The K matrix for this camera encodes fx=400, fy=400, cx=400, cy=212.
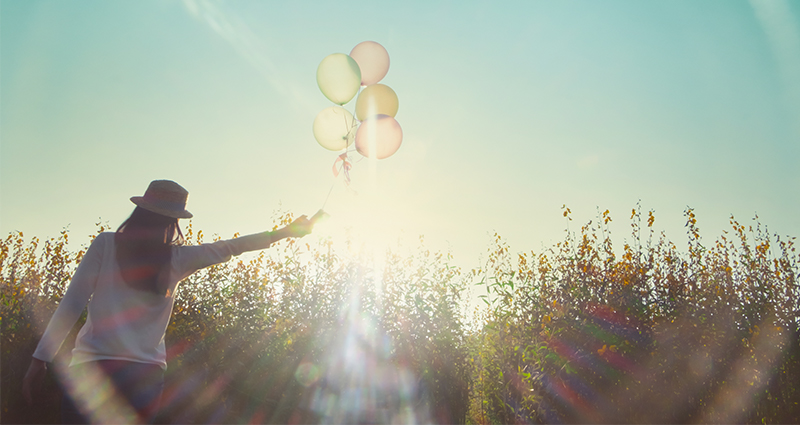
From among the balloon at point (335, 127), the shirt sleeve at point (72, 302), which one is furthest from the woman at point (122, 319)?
the balloon at point (335, 127)

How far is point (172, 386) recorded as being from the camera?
15.0 ft

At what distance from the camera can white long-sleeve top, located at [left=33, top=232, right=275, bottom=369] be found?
1.59 m

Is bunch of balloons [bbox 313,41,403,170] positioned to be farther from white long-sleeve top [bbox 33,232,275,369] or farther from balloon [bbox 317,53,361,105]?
white long-sleeve top [bbox 33,232,275,369]

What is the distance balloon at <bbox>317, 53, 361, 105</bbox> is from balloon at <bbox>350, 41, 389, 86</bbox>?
290 mm

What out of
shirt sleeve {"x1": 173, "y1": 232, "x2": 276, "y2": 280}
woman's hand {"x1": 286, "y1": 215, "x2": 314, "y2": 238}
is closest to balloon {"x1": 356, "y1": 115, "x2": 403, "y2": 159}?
woman's hand {"x1": 286, "y1": 215, "x2": 314, "y2": 238}

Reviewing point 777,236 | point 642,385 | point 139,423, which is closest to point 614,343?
point 642,385

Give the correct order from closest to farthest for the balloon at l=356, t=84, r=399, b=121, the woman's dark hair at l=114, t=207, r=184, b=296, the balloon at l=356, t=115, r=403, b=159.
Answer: the woman's dark hair at l=114, t=207, r=184, b=296 → the balloon at l=356, t=115, r=403, b=159 → the balloon at l=356, t=84, r=399, b=121

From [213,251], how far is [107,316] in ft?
1.62

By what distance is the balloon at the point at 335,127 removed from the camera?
3.72m

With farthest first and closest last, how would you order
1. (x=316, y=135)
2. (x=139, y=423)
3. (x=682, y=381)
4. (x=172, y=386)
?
1. (x=172, y=386)
2. (x=682, y=381)
3. (x=316, y=135)
4. (x=139, y=423)

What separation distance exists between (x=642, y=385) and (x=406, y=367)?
102 inches

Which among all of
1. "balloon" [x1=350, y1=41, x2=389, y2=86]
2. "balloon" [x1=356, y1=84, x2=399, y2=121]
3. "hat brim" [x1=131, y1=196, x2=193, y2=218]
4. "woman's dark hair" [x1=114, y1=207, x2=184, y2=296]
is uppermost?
"balloon" [x1=350, y1=41, x2=389, y2=86]

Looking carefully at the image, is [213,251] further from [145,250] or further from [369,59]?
[369,59]

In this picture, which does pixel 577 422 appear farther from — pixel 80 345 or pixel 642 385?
pixel 80 345
